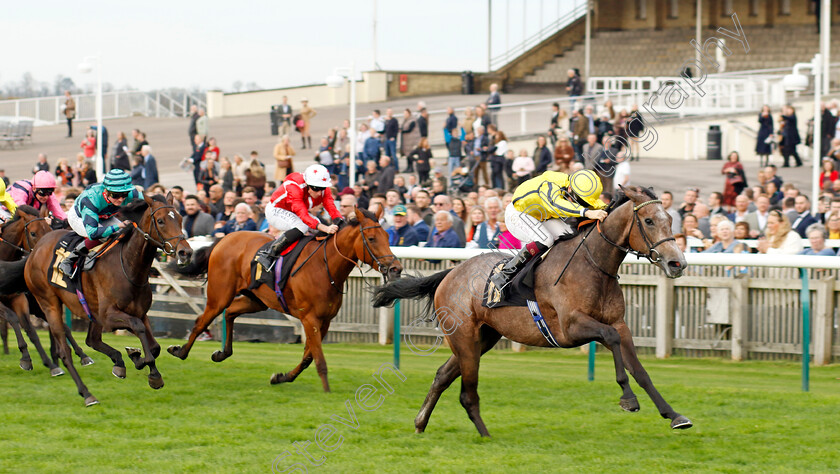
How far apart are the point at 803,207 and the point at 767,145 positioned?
7.90m

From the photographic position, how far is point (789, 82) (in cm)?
1229

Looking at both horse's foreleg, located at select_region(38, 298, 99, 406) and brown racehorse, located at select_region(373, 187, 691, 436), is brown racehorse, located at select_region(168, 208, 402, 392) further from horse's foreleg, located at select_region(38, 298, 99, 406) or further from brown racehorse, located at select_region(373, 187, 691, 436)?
brown racehorse, located at select_region(373, 187, 691, 436)

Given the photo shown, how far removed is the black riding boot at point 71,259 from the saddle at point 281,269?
1.40m

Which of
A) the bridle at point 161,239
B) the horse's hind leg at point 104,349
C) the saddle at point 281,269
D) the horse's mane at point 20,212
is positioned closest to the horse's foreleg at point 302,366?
the saddle at point 281,269

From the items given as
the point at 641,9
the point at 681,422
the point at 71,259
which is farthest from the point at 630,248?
the point at 641,9

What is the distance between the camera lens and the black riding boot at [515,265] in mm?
6320

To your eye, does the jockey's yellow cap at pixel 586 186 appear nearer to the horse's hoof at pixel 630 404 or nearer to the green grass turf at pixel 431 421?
the horse's hoof at pixel 630 404

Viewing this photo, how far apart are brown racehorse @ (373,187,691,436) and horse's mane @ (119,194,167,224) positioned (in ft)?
6.85

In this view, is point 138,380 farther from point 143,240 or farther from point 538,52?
point 538,52

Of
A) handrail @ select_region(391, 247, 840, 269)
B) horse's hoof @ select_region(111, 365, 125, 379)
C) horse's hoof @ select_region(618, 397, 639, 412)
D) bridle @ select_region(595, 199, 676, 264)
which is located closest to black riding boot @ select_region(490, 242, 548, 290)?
bridle @ select_region(595, 199, 676, 264)

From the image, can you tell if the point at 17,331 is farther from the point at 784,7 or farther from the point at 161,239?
the point at 784,7

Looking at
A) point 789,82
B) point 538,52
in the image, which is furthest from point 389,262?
point 538,52

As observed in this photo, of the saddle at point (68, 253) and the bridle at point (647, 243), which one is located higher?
the bridle at point (647, 243)

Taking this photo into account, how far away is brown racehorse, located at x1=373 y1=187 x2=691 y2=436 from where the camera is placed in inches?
223
